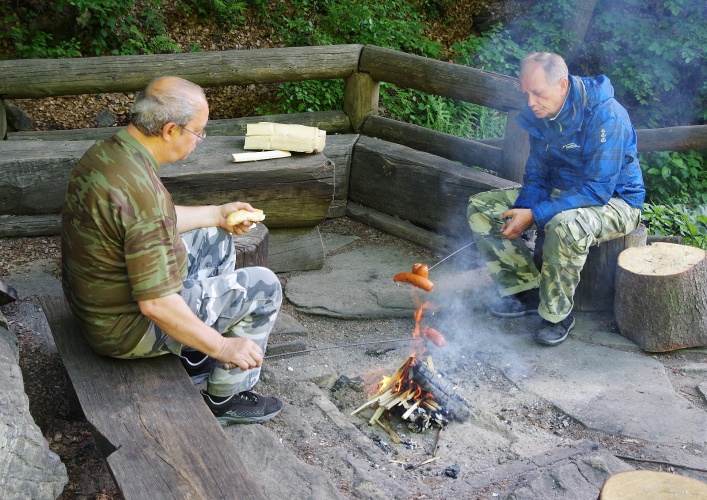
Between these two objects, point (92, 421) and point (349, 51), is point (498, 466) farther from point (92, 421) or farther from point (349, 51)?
point (349, 51)

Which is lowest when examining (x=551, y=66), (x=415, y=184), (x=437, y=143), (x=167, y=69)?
(x=415, y=184)

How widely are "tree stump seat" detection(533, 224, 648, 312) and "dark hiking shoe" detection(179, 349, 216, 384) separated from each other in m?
2.58

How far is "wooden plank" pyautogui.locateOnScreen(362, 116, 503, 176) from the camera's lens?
249 inches

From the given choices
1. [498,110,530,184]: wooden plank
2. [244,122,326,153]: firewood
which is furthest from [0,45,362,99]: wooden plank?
[498,110,530,184]: wooden plank

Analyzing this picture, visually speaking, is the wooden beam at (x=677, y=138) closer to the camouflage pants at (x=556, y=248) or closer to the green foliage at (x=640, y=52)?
the camouflage pants at (x=556, y=248)

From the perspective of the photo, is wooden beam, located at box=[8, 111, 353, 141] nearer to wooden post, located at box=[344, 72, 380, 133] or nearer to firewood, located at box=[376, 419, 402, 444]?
wooden post, located at box=[344, 72, 380, 133]

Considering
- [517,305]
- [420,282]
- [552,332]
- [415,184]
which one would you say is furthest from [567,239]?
[415,184]

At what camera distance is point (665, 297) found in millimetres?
4820

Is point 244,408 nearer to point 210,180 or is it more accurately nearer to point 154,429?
point 154,429

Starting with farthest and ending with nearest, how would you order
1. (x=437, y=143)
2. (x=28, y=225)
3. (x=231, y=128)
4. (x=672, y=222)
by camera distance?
1. (x=672, y=222)
2. (x=231, y=128)
3. (x=437, y=143)
4. (x=28, y=225)

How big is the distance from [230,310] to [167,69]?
3.54 m

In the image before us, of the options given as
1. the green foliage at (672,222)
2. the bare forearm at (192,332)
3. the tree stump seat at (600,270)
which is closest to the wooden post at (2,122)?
the bare forearm at (192,332)

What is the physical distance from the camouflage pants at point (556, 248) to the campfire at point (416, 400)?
3.54 ft

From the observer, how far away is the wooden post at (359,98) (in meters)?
7.09
